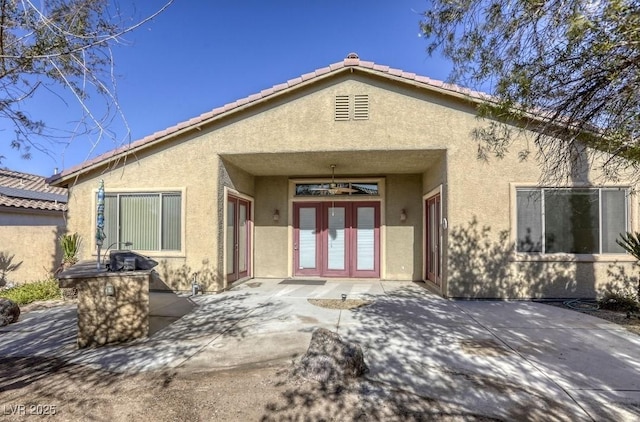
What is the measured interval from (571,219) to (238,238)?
9.01 m

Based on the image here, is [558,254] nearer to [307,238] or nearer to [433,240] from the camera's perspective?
[433,240]

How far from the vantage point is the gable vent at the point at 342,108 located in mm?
8633

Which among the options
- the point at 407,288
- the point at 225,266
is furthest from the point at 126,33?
the point at 407,288

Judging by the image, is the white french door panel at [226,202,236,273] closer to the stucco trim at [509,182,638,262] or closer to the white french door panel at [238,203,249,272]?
the white french door panel at [238,203,249,272]

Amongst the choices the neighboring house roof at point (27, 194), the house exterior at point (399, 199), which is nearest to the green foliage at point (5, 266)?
the neighboring house roof at point (27, 194)

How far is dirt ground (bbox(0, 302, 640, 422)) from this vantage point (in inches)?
132

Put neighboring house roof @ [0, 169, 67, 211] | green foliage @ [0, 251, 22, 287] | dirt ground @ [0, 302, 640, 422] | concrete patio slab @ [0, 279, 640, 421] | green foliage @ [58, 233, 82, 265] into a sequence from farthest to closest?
1. neighboring house roof @ [0, 169, 67, 211]
2. green foliage @ [0, 251, 22, 287]
3. green foliage @ [58, 233, 82, 265]
4. concrete patio slab @ [0, 279, 640, 421]
5. dirt ground @ [0, 302, 640, 422]

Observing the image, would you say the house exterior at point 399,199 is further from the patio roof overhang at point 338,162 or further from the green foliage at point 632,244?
the green foliage at point 632,244

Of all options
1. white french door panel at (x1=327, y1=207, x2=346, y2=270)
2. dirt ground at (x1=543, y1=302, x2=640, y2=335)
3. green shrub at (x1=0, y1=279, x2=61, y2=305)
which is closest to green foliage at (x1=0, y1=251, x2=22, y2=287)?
green shrub at (x1=0, y1=279, x2=61, y2=305)

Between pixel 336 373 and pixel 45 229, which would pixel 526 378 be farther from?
pixel 45 229

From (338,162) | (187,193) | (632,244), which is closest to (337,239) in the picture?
(338,162)

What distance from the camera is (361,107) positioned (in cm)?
859

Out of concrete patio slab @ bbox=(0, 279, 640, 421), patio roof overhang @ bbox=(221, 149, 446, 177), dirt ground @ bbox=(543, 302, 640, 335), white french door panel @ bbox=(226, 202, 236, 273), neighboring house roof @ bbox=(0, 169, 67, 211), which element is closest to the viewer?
concrete patio slab @ bbox=(0, 279, 640, 421)

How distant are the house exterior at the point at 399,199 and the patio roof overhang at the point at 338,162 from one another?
57 millimetres
